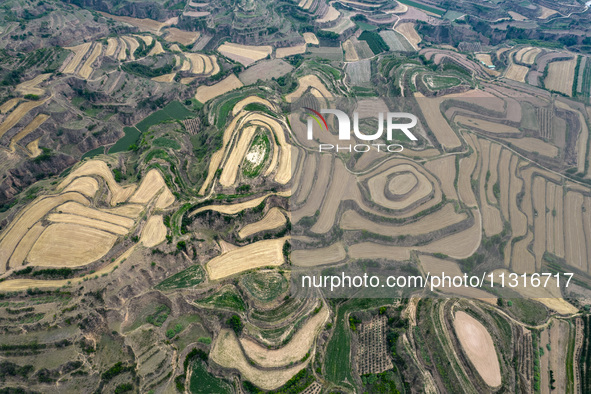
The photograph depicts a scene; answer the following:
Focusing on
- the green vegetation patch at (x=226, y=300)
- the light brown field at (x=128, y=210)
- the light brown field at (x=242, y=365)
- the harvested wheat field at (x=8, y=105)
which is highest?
the harvested wheat field at (x=8, y=105)

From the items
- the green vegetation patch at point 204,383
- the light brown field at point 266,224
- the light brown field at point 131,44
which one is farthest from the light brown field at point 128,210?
the light brown field at point 131,44

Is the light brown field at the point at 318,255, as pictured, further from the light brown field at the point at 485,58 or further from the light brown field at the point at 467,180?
the light brown field at the point at 485,58

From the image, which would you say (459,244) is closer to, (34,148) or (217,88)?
(217,88)

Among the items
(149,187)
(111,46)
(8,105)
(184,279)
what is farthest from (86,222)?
(111,46)

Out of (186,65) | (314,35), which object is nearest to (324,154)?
(186,65)

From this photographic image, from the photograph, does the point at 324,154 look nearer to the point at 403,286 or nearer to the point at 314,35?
the point at 403,286

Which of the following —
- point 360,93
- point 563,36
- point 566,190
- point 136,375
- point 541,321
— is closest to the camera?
point 136,375
